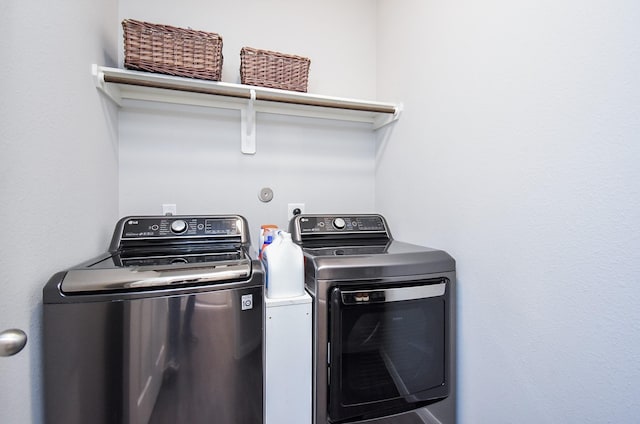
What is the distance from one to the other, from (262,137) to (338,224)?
73 cm

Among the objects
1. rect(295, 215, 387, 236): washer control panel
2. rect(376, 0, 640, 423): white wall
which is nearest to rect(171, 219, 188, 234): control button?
rect(295, 215, 387, 236): washer control panel

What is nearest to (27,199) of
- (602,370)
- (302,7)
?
(602,370)

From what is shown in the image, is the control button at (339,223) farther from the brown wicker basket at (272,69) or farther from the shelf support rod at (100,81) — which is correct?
the shelf support rod at (100,81)

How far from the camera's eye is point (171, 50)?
1.21 meters

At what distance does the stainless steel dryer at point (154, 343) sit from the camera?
73cm

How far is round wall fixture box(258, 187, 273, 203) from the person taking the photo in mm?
1654

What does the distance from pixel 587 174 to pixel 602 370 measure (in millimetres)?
493

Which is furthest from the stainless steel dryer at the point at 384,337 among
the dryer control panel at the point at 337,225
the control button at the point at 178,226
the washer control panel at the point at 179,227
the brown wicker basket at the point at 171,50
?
the brown wicker basket at the point at 171,50

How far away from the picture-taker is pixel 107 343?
0.75 meters

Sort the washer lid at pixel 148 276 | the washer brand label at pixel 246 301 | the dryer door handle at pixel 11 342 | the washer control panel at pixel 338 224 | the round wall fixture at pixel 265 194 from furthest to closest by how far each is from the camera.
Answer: the round wall fixture at pixel 265 194 < the washer control panel at pixel 338 224 < the washer brand label at pixel 246 301 < the washer lid at pixel 148 276 < the dryer door handle at pixel 11 342

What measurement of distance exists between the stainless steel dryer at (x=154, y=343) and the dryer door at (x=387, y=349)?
11.6 inches

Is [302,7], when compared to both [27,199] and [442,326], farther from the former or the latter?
[442,326]

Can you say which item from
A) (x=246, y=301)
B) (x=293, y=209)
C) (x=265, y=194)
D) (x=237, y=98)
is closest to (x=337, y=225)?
(x=293, y=209)

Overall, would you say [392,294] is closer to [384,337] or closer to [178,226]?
[384,337]
